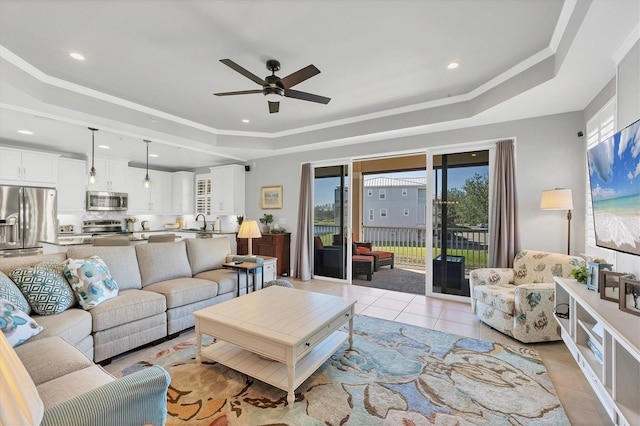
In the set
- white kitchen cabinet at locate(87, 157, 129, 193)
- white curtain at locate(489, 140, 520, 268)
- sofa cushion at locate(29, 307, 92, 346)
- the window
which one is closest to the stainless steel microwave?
white kitchen cabinet at locate(87, 157, 129, 193)

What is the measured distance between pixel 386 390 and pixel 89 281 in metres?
2.66

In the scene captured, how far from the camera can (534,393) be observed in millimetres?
2127

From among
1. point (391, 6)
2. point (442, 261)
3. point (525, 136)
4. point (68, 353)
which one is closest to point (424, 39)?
point (391, 6)

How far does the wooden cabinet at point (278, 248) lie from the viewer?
5.78 metres

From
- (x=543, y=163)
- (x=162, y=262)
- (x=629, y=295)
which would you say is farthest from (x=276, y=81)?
(x=543, y=163)

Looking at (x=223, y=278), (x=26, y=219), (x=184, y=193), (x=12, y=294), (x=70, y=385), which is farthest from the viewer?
(x=184, y=193)

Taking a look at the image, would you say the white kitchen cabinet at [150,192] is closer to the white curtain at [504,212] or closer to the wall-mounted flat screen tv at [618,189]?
the white curtain at [504,212]

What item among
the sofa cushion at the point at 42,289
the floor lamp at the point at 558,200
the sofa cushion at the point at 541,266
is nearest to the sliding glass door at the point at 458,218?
the sofa cushion at the point at 541,266

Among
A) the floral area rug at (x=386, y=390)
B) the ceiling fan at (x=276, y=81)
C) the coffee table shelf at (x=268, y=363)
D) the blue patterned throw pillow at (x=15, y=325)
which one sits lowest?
the floral area rug at (x=386, y=390)

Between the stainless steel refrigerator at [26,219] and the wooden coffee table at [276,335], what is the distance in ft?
14.8

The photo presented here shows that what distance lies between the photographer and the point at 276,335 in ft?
6.59

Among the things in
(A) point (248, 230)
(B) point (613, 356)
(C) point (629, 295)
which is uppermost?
(A) point (248, 230)

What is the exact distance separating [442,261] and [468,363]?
2187 millimetres

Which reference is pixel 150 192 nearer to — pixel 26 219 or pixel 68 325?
pixel 26 219
